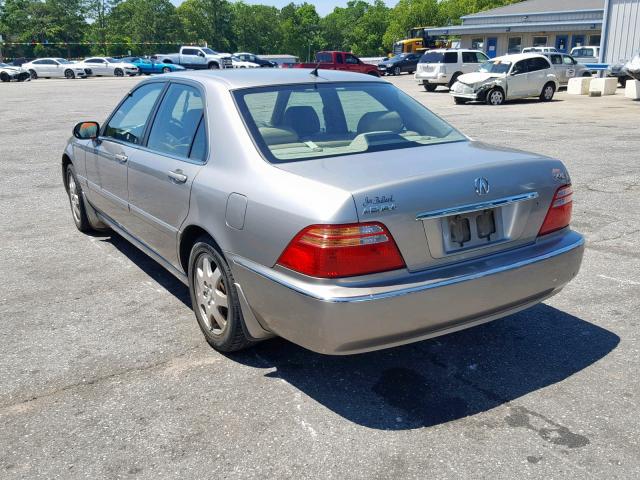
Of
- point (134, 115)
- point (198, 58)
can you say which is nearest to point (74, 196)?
point (134, 115)

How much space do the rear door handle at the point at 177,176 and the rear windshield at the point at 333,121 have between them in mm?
546

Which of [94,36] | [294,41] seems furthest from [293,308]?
[294,41]

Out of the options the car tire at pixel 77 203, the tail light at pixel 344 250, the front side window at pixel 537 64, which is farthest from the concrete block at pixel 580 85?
the tail light at pixel 344 250

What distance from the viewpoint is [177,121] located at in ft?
14.1

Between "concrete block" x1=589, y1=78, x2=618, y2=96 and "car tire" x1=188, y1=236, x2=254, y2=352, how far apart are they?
2412 cm

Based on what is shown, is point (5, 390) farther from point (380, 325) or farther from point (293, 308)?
point (380, 325)

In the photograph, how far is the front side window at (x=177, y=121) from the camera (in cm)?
406

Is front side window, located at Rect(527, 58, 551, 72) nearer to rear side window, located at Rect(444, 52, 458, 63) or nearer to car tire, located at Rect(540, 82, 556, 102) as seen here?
car tire, located at Rect(540, 82, 556, 102)

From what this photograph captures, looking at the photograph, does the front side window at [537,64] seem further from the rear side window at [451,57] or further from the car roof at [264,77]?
the car roof at [264,77]

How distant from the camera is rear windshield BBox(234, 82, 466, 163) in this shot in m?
3.65

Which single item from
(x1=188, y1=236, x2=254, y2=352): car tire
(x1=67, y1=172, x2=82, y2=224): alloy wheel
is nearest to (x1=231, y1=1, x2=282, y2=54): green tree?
(x1=67, y1=172, x2=82, y2=224): alloy wheel

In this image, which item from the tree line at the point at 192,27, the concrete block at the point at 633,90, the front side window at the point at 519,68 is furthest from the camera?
the tree line at the point at 192,27

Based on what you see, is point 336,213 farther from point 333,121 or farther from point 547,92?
point 547,92

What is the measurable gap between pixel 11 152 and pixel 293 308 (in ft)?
35.9
